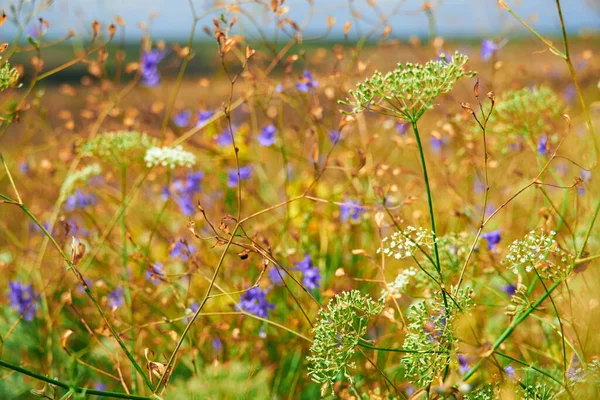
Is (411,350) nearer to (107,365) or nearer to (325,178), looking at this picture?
(107,365)

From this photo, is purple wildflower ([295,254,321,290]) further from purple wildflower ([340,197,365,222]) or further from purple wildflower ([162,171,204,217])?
purple wildflower ([162,171,204,217])

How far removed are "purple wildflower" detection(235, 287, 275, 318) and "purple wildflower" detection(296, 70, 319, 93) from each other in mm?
654

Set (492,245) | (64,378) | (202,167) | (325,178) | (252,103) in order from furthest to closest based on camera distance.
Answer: (325,178)
(202,167)
(252,103)
(64,378)
(492,245)

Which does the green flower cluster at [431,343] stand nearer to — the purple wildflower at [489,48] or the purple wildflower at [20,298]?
the purple wildflower at [489,48]

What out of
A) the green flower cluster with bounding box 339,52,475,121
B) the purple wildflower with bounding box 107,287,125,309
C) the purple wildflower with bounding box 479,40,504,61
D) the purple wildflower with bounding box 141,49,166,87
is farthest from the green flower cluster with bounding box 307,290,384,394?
the purple wildflower with bounding box 141,49,166,87

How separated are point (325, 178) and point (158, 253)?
2.98ft

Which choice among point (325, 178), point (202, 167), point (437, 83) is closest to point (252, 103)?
point (202, 167)

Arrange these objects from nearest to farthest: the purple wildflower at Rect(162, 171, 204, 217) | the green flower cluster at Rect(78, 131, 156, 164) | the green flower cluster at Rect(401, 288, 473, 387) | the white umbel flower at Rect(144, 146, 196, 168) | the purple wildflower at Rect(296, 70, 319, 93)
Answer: the green flower cluster at Rect(401, 288, 473, 387) < the white umbel flower at Rect(144, 146, 196, 168) < the green flower cluster at Rect(78, 131, 156, 164) < the purple wildflower at Rect(296, 70, 319, 93) < the purple wildflower at Rect(162, 171, 204, 217)

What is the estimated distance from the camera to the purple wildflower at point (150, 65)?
2.17 m

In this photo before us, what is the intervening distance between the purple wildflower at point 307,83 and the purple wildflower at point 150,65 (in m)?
0.63

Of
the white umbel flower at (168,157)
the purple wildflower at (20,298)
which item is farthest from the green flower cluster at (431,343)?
the purple wildflower at (20,298)

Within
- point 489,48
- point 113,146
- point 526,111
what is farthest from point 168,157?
point 489,48

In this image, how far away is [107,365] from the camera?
1997 mm

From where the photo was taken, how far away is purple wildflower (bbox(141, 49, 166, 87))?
217 cm
